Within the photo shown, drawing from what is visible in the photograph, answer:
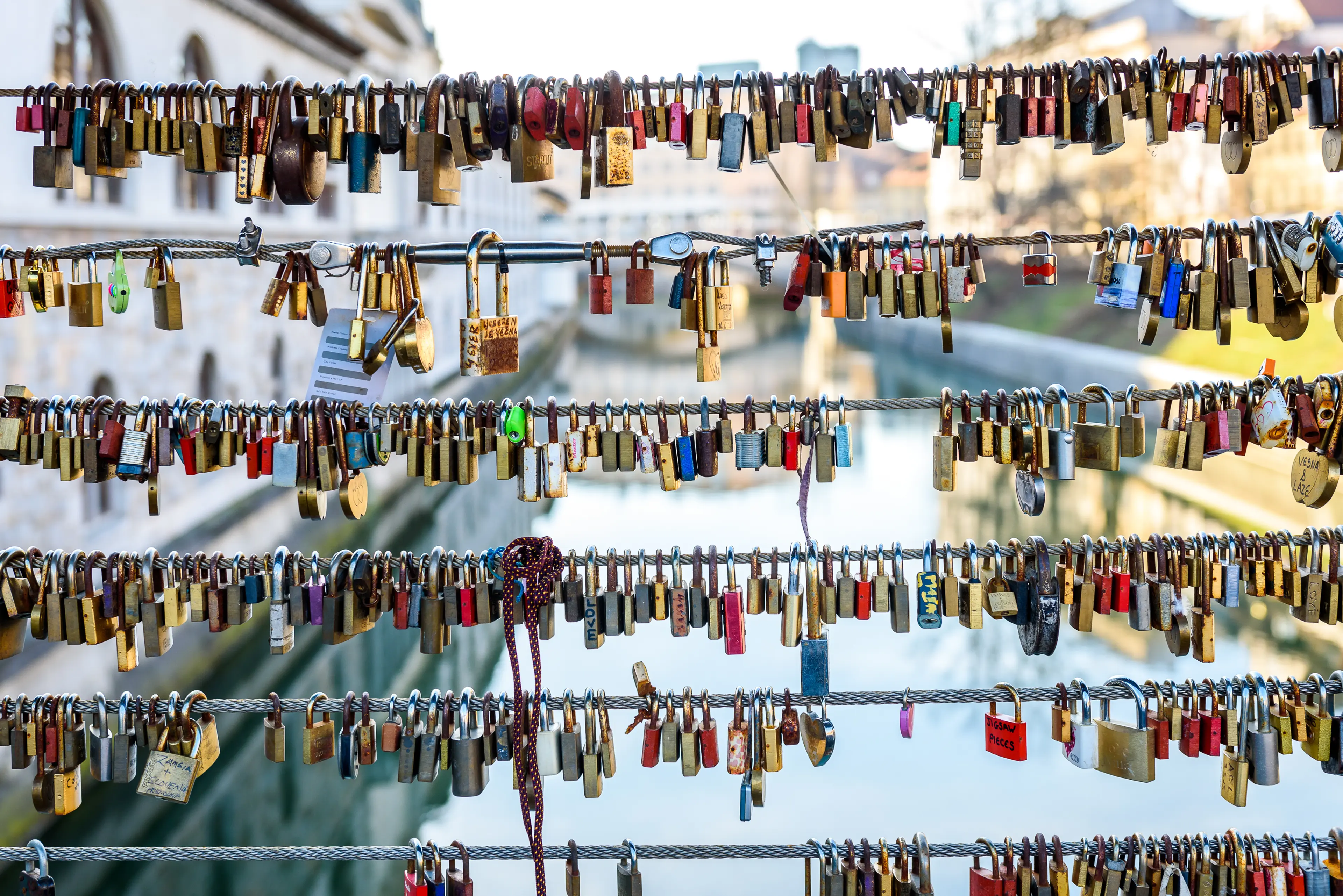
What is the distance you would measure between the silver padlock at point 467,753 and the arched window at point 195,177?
710cm

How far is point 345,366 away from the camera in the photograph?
2098 millimetres

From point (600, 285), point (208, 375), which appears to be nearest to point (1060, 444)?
point (600, 285)

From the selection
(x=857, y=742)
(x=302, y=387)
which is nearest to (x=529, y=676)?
(x=857, y=742)

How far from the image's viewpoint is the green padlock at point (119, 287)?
210cm

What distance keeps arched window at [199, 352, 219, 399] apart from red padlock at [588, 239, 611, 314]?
740 cm

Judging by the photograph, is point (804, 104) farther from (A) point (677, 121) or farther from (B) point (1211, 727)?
(B) point (1211, 727)

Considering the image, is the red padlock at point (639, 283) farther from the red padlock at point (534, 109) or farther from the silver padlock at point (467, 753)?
the silver padlock at point (467, 753)

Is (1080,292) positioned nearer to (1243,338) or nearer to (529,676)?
(1243,338)

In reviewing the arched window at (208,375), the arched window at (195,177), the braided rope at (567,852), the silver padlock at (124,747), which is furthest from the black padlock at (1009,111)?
the arched window at (208,375)

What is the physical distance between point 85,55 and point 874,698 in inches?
247

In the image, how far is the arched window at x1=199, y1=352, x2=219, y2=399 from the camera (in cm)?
890

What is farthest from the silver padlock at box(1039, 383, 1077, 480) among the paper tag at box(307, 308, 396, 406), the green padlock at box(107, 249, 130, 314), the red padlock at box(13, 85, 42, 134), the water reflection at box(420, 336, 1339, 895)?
the water reflection at box(420, 336, 1339, 895)

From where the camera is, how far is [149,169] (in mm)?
7527

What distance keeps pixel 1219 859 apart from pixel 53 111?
248 cm
